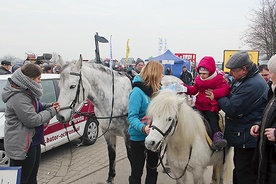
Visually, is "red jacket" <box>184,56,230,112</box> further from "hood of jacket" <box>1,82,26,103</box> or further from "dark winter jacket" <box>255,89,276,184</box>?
"hood of jacket" <box>1,82,26,103</box>

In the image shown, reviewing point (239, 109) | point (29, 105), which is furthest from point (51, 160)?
point (239, 109)

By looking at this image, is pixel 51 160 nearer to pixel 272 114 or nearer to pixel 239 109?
pixel 239 109

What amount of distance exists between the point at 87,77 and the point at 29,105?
3.52 feet

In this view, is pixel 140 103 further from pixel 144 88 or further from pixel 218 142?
pixel 218 142

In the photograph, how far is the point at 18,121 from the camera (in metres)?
2.48

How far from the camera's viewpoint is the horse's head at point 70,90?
3.07 m

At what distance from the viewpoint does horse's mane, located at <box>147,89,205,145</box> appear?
2.29 m

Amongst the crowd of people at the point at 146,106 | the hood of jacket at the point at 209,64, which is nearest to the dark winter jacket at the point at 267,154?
the crowd of people at the point at 146,106

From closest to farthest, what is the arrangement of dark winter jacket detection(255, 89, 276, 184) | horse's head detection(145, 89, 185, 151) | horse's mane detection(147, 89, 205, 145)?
1. dark winter jacket detection(255, 89, 276, 184)
2. horse's head detection(145, 89, 185, 151)
3. horse's mane detection(147, 89, 205, 145)

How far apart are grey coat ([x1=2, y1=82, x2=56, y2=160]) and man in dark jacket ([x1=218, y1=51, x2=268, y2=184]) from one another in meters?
2.00

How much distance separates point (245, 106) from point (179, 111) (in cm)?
69

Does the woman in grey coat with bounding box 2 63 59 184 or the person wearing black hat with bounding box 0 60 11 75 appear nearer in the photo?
the woman in grey coat with bounding box 2 63 59 184

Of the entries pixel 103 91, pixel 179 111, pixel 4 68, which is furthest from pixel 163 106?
pixel 4 68

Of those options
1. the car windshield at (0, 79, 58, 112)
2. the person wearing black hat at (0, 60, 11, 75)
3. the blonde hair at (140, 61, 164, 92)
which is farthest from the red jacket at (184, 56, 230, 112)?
the person wearing black hat at (0, 60, 11, 75)
